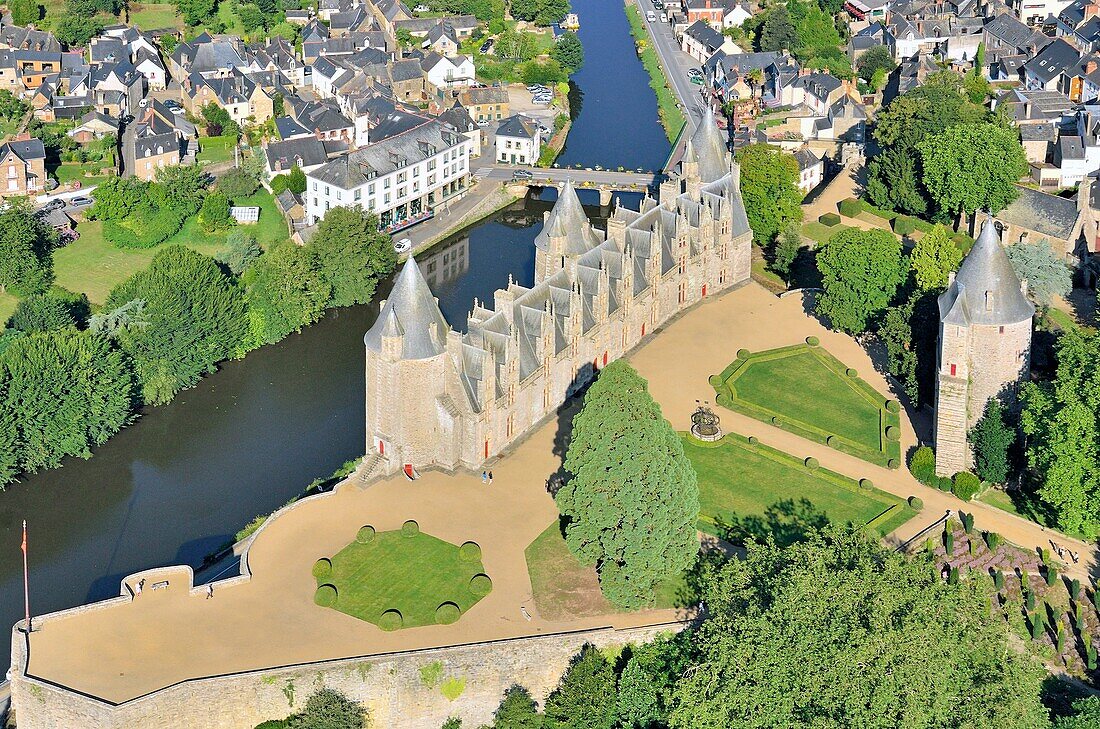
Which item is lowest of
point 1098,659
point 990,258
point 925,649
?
point 1098,659

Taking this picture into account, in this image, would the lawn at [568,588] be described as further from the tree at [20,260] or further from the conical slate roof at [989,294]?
the tree at [20,260]

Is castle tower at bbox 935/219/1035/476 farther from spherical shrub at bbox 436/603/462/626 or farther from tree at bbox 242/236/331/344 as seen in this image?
tree at bbox 242/236/331/344

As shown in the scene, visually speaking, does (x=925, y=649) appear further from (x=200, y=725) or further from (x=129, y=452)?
(x=129, y=452)

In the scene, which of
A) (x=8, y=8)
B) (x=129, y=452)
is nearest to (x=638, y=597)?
(x=129, y=452)

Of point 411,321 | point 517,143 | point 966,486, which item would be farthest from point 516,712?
point 517,143

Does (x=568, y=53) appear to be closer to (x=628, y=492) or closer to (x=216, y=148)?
(x=216, y=148)

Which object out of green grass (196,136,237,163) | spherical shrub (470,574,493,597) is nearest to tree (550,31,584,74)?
green grass (196,136,237,163)
